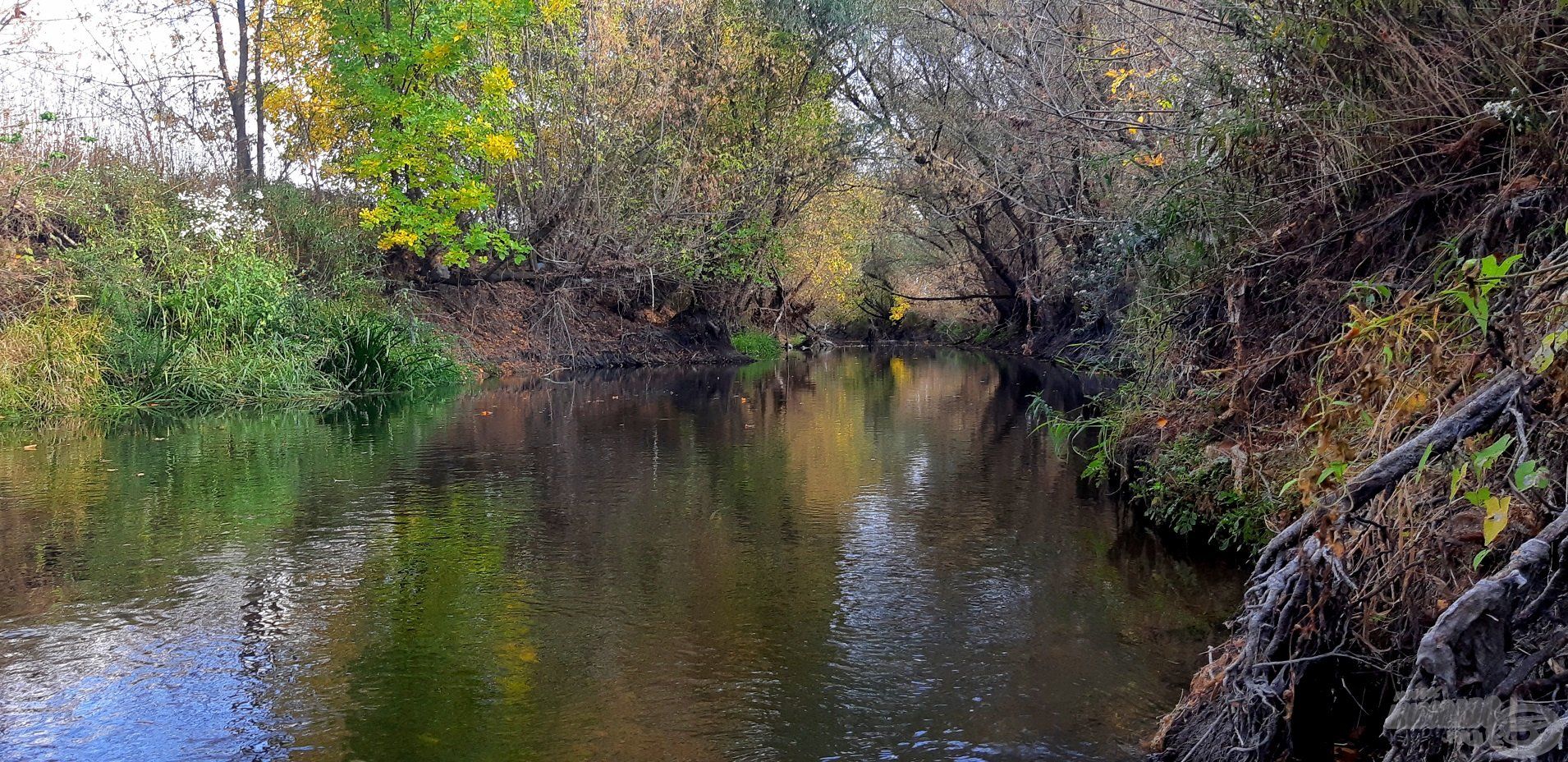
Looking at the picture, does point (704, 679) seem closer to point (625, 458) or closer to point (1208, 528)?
point (1208, 528)

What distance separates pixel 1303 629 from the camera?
4.04 m

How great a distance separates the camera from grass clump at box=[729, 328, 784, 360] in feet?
112

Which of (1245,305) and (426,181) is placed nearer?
(1245,305)

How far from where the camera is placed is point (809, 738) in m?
4.78

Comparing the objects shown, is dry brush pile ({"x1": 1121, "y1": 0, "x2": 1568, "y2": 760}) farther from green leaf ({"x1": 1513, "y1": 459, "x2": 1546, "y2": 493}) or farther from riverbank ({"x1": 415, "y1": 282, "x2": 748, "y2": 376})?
riverbank ({"x1": 415, "y1": 282, "x2": 748, "y2": 376})

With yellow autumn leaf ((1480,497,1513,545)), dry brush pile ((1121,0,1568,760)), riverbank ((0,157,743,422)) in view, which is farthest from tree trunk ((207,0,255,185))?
yellow autumn leaf ((1480,497,1513,545))

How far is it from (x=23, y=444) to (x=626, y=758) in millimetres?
10605

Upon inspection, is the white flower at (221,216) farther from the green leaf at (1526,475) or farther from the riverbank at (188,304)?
the green leaf at (1526,475)

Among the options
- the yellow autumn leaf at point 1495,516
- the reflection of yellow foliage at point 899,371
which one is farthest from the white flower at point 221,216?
the yellow autumn leaf at point 1495,516

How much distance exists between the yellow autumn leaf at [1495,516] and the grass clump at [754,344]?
3032 centimetres

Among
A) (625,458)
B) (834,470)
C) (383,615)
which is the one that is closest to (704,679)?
(383,615)

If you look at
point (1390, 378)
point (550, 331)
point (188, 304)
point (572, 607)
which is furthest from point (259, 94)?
point (1390, 378)

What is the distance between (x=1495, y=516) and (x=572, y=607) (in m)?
4.66

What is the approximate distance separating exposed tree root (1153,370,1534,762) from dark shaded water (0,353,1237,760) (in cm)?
52
